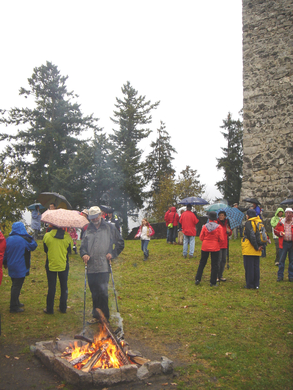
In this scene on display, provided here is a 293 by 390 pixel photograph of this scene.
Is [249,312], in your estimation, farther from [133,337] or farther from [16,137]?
[16,137]

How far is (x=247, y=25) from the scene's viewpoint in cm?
1859

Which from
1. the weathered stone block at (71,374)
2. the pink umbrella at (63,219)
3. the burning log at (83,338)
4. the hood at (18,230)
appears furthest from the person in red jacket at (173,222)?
the weathered stone block at (71,374)

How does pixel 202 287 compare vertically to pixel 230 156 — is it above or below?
below

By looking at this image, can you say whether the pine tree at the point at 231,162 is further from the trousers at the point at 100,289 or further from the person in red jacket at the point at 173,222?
the trousers at the point at 100,289

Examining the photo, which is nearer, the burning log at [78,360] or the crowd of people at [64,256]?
the burning log at [78,360]

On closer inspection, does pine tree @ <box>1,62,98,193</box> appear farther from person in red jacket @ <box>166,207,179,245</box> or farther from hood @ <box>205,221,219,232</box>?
hood @ <box>205,221,219,232</box>

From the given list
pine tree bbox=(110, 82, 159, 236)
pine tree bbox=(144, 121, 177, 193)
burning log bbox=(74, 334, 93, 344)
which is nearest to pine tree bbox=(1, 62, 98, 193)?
pine tree bbox=(110, 82, 159, 236)

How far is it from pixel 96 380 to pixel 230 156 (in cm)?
3878

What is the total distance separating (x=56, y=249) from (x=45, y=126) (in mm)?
26655

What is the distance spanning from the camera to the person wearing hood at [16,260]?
7113mm

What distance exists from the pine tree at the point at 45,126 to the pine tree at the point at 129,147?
14.5 ft

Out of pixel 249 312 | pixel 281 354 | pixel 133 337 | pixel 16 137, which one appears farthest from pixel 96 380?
pixel 16 137

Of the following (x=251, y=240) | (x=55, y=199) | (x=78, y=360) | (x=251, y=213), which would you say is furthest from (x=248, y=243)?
(x=55, y=199)

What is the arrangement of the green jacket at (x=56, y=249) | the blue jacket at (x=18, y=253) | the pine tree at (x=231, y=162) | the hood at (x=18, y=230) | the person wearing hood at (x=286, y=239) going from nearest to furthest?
the green jacket at (x=56, y=249) < the blue jacket at (x=18, y=253) < the hood at (x=18, y=230) < the person wearing hood at (x=286, y=239) < the pine tree at (x=231, y=162)
